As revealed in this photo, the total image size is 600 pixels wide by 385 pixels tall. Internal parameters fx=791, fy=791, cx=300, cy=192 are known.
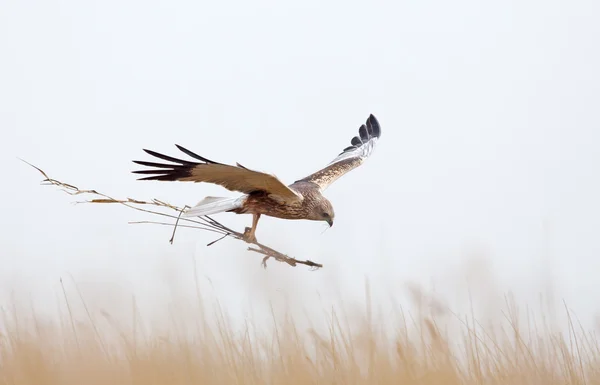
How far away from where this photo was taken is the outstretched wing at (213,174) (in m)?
3.87

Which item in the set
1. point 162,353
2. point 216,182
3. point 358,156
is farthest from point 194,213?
point 358,156

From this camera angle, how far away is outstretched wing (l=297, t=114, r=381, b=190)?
5457 mm

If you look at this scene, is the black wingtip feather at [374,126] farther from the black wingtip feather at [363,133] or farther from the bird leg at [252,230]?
the bird leg at [252,230]

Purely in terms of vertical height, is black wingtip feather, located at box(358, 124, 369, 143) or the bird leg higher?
black wingtip feather, located at box(358, 124, 369, 143)

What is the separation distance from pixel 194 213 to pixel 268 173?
43 cm

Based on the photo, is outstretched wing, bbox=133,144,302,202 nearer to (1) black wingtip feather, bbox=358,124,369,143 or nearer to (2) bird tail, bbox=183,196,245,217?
(2) bird tail, bbox=183,196,245,217

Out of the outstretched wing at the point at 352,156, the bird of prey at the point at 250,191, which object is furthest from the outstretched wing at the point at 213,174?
the outstretched wing at the point at 352,156

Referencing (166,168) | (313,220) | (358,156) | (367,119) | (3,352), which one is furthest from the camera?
(367,119)

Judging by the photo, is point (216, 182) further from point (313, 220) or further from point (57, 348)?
point (57, 348)

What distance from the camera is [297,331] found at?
4.00 meters

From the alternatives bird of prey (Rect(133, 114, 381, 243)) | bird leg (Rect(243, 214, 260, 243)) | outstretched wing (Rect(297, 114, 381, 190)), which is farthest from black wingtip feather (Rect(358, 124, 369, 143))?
bird leg (Rect(243, 214, 260, 243))

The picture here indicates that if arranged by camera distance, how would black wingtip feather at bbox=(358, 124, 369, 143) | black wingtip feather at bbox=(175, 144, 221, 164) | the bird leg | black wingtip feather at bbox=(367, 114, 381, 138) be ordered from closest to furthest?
black wingtip feather at bbox=(175, 144, 221, 164) → the bird leg → black wingtip feather at bbox=(358, 124, 369, 143) → black wingtip feather at bbox=(367, 114, 381, 138)

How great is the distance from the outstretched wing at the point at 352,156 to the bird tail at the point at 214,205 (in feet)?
3.22

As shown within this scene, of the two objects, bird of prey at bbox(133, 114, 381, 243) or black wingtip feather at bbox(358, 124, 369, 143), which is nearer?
bird of prey at bbox(133, 114, 381, 243)
